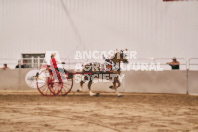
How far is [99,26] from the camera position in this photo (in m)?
17.1

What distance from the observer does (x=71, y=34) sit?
17.4 metres

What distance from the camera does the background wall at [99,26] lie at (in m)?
16.0

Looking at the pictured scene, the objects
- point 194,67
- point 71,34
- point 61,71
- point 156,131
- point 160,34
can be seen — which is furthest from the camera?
point 71,34

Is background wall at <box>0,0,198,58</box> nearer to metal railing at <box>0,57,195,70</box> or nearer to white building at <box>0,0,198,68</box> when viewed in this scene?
white building at <box>0,0,198,68</box>

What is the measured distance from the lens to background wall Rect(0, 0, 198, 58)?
1595cm

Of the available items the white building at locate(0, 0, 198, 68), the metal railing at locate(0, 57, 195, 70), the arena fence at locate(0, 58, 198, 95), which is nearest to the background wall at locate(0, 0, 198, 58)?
the white building at locate(0, 0, 198, 68)

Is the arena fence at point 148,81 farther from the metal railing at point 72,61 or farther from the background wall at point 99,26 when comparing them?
the background wall at point 99,26

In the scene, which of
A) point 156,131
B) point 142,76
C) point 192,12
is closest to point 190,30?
point 192,12

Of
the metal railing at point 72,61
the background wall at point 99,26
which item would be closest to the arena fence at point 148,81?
the metal railing at point 72,61

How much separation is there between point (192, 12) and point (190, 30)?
917 millimetres

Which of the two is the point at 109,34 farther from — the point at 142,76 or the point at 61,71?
the point at 61,71

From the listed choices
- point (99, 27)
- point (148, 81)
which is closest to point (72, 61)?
point (99, 27)

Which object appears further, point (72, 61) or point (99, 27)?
point (99, 27)

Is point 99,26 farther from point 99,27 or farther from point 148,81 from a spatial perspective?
point 148,81
